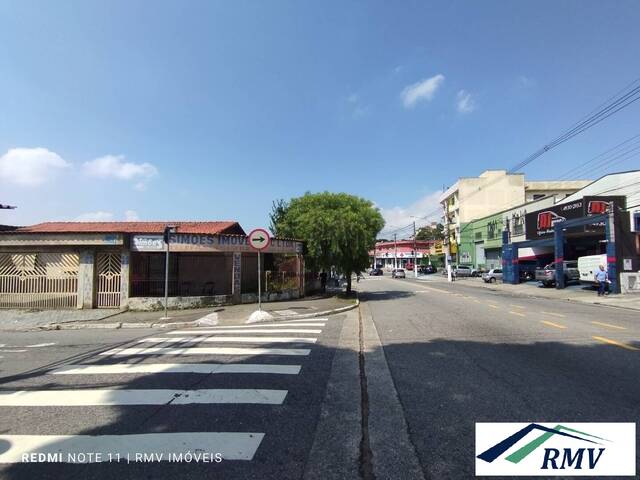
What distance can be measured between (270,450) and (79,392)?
339 cm

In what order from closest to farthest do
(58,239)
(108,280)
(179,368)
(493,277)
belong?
(179,368) → (58,239) → (108,280) → (493,277)

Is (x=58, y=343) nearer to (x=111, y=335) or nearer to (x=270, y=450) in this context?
(x=111, y=335)

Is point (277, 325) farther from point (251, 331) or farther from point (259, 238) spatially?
point (259, 238)

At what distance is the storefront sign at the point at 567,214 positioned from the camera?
96.2 feet

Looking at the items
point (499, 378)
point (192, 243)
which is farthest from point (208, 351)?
point (192, 243)

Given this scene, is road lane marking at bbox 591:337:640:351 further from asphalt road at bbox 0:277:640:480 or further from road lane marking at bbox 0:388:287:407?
road lane marking at bbox 0:388:287:407

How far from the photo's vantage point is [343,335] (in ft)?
31.5

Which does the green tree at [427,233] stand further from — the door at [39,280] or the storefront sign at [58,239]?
the door at [39,280]

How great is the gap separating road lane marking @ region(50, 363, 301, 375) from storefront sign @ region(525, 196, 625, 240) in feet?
89.3

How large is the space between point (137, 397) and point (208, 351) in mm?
2635

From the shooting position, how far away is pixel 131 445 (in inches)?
145

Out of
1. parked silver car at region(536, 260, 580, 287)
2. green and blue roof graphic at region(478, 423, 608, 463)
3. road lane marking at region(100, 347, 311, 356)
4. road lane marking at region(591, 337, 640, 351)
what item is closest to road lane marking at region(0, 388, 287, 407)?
road lane marking at region(100, 347, 311, 356)

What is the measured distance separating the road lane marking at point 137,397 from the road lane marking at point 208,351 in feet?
7.20

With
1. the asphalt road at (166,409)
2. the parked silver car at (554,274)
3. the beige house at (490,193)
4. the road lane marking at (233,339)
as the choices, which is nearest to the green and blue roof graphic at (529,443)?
the asphalt road at (166,409)
